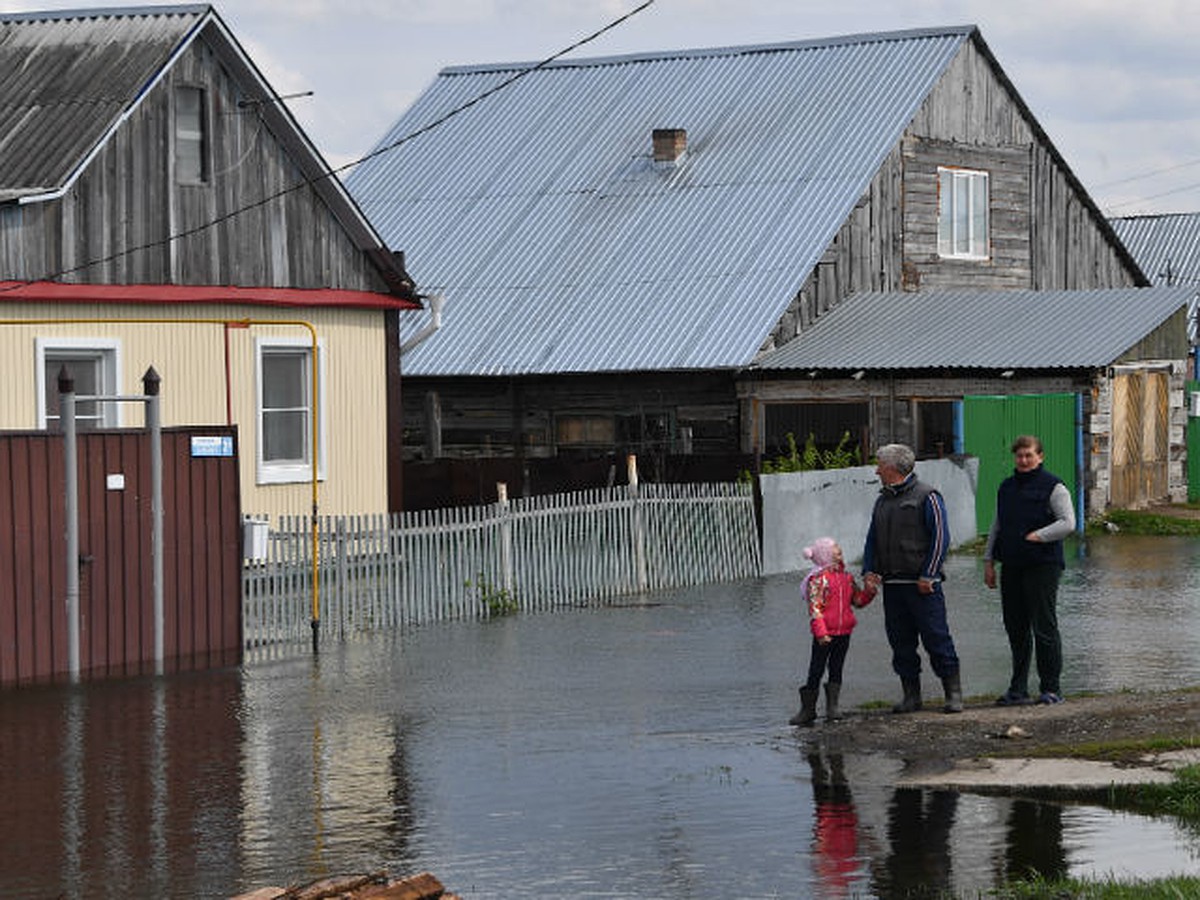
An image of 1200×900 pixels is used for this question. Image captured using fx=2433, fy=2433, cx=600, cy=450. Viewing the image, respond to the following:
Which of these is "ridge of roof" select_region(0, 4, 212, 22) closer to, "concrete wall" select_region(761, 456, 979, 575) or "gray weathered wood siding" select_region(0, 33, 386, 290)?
"gray weathered wood siding" select_region(0, 33, 386, 290)

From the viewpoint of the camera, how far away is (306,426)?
24203 mm

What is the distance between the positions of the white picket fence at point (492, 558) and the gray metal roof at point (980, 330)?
23.4ft

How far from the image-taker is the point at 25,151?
21672mm

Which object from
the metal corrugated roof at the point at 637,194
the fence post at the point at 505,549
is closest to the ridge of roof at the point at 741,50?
the metal corrugated roof at the point at 637,194

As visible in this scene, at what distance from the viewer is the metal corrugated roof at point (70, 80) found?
21469mm

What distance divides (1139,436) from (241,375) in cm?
1368

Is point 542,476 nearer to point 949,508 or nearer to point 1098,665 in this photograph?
point 949,508

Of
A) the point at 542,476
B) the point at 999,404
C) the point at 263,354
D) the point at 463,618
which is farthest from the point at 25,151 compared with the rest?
the point at 999,404

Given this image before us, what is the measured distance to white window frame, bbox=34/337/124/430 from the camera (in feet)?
70.2

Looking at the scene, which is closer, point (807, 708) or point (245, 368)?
point (807, 708)

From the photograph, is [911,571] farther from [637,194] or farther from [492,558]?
[637,194]

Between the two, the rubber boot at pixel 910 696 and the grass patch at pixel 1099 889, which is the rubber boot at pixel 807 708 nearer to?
the rubber boot at pixel 910 696

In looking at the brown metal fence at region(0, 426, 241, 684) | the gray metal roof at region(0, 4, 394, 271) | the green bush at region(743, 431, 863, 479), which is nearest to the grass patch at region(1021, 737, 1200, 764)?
the brown metal fence at region(0, 426, 241, 684)

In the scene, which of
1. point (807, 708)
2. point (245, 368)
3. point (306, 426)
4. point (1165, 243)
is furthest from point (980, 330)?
point (1165, 243)
